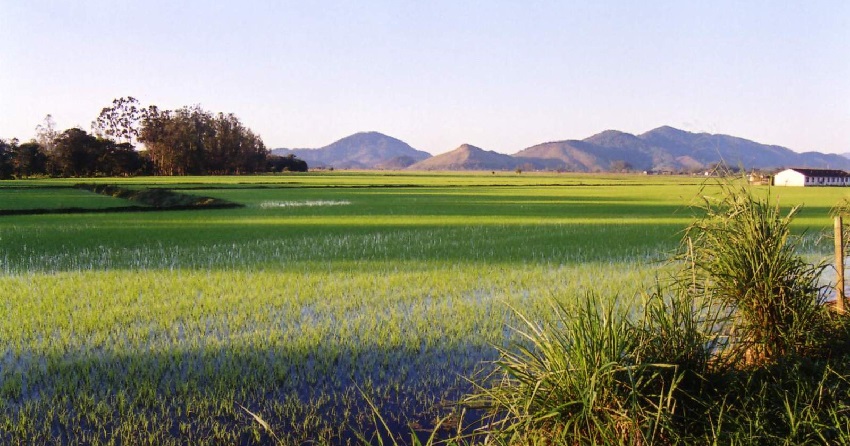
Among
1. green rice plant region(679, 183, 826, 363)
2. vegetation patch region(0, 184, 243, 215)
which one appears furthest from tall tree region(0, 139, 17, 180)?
green rice plant region(679, 183, 826, 363)

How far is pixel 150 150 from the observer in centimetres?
9100

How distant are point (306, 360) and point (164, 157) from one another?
89.4 meters

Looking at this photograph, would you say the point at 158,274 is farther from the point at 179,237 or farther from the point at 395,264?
the point at 179,237

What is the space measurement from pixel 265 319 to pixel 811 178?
311 feet

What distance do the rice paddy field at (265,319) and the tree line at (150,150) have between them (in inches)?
2391

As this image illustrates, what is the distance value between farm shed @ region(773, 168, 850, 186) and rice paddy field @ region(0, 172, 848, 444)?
79408 millimetres

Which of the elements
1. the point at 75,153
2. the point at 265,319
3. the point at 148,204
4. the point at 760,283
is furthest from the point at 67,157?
the point at 760,283

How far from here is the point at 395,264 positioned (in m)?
13.7

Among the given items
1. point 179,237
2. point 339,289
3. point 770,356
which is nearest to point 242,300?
point 339,289

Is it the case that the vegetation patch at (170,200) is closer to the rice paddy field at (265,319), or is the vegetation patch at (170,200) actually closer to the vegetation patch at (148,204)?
the vegetation patch at (148,204)

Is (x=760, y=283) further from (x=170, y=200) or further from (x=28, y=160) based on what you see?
(x=28, y=160)

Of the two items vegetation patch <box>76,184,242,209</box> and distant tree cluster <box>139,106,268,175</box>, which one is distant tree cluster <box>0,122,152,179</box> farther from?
vegetation patch <box>76,184,242,209</box>

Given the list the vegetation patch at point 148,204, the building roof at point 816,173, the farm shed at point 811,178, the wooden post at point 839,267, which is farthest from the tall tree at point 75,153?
the building roof at point 816,173

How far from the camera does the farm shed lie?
3356 inches
